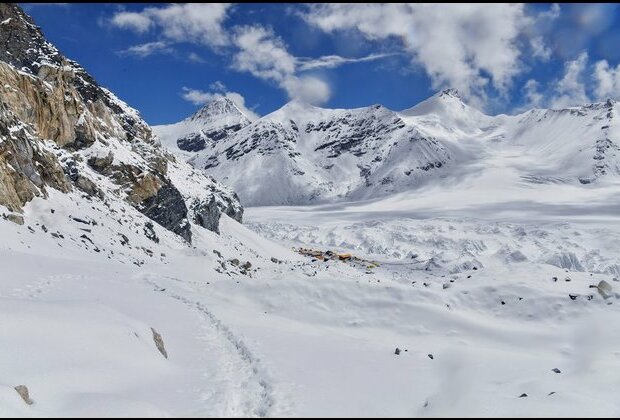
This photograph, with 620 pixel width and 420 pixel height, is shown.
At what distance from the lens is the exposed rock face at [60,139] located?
130 feet

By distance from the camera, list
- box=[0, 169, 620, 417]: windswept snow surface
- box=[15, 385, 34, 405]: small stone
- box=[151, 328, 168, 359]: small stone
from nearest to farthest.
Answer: box=[15, 385, 34, 405]: small stone
box=[0, 169, 620, 417]: windswept snow surface
box=[151, 328, 168, 359]: small stone

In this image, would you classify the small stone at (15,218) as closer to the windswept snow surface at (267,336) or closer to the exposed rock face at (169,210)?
the windswept snow surface at (267,336)

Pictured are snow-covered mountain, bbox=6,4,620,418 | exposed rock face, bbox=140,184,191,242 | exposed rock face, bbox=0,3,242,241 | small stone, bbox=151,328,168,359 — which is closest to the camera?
snow-covered mountain, bbox=6,4,620,418

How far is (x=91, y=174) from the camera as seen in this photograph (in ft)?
175

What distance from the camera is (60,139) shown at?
2098 inches

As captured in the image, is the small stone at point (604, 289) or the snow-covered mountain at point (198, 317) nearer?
the snow-covered mountain at point (198, 317)

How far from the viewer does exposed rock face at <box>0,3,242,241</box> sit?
39.8 metres

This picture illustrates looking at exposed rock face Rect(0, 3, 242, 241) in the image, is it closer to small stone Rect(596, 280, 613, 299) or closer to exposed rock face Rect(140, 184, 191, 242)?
exposed rock face Rect(140, 184, 191, 242)

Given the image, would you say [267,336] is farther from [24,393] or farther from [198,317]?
[24,393]

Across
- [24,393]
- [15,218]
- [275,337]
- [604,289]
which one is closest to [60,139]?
[15,218]

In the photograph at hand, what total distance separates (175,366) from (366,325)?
1495cm

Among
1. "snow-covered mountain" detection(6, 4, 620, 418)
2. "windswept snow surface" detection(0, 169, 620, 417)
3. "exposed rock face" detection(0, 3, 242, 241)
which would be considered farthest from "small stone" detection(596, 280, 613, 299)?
"exposed rock face" detection(0, 3, 242, 241)

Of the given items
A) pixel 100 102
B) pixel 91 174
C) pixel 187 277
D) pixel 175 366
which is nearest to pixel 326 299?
pixel 187 277

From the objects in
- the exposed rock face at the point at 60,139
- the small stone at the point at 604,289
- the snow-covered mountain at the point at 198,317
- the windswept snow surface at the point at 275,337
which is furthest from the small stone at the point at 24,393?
the small stone at the point at 604,289
